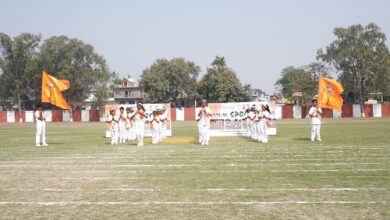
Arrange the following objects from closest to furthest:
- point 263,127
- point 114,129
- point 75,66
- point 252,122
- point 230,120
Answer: point 263,127, point 114,129, point 252,122, point 230,120, point 75,66

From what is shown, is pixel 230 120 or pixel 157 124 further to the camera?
pixel 230 120

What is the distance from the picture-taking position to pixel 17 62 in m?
97.5

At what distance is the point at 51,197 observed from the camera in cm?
1034

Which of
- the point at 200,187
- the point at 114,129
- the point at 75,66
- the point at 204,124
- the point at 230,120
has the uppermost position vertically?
the point at 75,66

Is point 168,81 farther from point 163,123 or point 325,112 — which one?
point 163,123

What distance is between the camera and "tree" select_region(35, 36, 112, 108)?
9300 cm

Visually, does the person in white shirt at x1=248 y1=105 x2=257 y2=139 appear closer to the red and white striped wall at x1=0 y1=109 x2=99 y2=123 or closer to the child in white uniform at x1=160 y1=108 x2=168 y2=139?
the child in white uniform at x1=160 y1=108 x2=168 y2=139

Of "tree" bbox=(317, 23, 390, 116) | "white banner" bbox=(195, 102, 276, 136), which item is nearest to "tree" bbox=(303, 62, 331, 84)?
"tree" bbox=(317, 23, 390, 116)

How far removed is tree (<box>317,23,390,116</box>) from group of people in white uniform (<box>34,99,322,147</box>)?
57033 mm

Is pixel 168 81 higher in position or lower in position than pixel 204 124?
higher

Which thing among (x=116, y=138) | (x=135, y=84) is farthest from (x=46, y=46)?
(x=116, y=138)

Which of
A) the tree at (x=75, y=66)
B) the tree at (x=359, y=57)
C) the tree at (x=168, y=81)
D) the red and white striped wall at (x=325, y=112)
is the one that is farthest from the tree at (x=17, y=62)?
the tree at (x=359, y=57)

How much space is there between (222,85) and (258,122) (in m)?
70.0

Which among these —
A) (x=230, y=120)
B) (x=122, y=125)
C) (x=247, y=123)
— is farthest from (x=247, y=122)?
(x=122, y=125)
